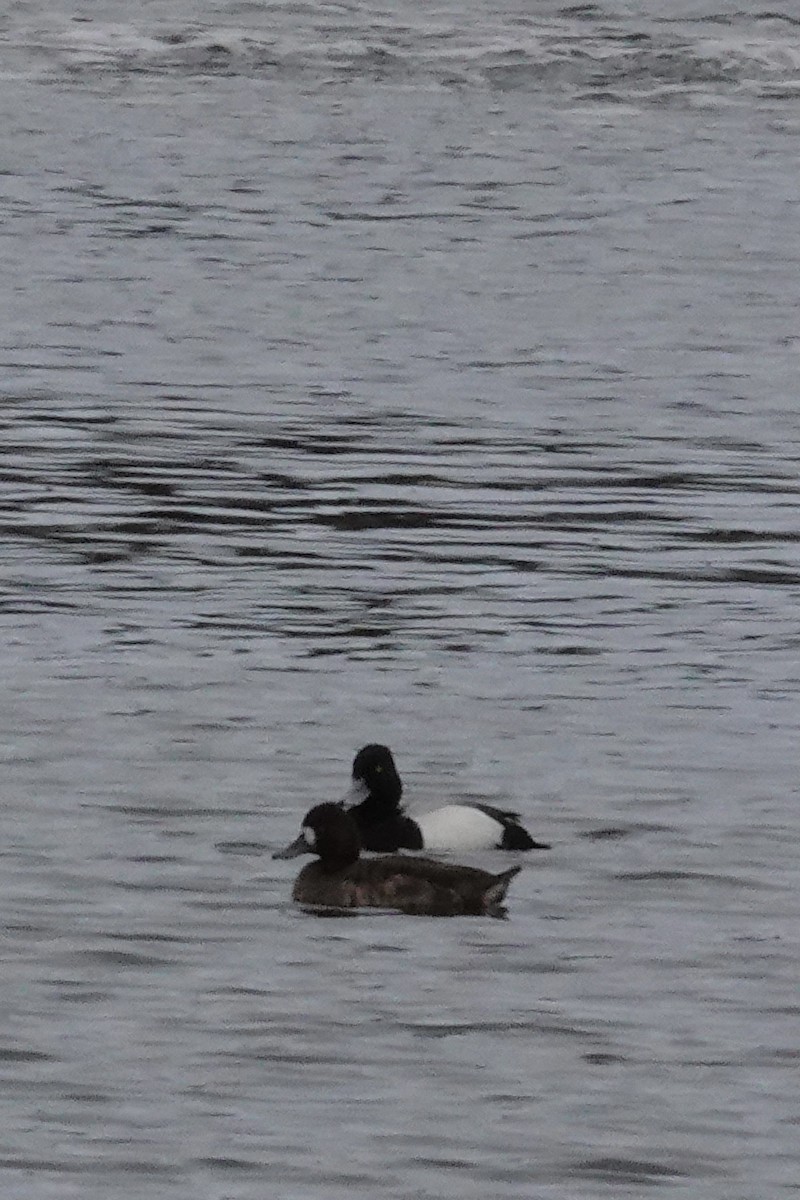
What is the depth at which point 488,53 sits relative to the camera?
4038 cm

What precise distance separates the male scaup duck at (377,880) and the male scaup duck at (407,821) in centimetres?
29

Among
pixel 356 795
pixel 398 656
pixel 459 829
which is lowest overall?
pixel 398 656

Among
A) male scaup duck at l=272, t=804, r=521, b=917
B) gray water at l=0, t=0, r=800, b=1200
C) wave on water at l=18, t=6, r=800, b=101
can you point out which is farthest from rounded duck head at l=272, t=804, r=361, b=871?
wave on water at l=18, t=6, r=800, b=101

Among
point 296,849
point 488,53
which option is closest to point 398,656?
point 296,849

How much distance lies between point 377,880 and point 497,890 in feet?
1.43

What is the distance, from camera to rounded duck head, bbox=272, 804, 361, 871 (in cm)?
1112

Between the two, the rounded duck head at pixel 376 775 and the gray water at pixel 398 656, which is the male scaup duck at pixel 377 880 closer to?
the gray water at pixel 398 656

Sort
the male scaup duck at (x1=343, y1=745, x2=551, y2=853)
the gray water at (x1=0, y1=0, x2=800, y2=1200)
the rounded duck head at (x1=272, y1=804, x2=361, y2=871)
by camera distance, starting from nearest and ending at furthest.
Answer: the gray water at (x1=0, y1=0, x2=800, y2=1200) < the rounded duck head at (x1=272, y1=804, x2=361, y2=871) < the male scaup duck at (x1=343, y1=745, x2=551, y2=853)

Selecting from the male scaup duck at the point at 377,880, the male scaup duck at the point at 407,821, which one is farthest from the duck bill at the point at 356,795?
the male scaup duck at the point at 377,880

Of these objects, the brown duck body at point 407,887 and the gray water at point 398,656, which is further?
the brown duck body at point 407,887

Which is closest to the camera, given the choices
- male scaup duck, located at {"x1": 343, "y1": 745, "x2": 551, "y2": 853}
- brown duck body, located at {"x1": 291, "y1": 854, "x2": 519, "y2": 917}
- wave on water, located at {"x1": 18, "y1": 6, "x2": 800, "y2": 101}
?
brown duck body, located at {"x1": 291, "y1": 854, "x2": 519, "y2": 917}

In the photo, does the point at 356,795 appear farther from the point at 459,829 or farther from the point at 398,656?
the point at 398,656

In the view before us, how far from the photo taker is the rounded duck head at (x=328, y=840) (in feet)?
36.5

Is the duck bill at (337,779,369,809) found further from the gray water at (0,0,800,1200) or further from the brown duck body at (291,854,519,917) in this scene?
the brown duck body at (291,854,519,917)
